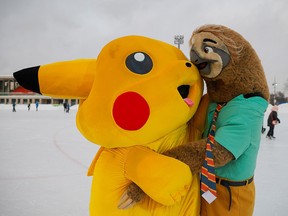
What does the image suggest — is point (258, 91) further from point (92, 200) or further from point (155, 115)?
point (92, 200)

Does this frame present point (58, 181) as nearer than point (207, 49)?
No

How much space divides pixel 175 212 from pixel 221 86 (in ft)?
2.18

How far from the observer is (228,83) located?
1197mm

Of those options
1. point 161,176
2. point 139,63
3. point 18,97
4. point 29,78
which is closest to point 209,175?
point 161,176

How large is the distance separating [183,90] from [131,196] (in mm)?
542

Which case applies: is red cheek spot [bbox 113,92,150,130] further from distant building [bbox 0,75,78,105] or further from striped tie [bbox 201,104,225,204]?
distant building [bbox 0,75,78,105]

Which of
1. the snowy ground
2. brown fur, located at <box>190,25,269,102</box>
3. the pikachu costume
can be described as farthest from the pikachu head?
the snowy ground

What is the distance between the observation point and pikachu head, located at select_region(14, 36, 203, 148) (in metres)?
1.06

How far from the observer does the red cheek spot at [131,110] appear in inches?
41.2

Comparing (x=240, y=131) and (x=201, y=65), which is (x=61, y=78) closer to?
(x=201, y=65)

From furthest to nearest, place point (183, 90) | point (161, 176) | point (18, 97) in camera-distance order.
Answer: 1. point (18, 97)
2. point (183, 90)
3. point (161, 176)

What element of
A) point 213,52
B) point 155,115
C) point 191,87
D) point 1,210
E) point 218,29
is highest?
point 218,29

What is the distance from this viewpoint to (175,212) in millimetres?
1234

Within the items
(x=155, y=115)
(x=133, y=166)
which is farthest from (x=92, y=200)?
(x=155, y=115)
